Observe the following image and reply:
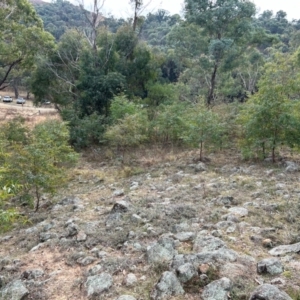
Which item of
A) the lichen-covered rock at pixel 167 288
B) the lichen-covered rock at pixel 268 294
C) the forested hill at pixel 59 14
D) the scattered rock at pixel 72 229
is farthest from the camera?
the forested hill at pixel 59 14

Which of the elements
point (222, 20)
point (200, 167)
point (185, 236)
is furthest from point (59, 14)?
point (185, 236)

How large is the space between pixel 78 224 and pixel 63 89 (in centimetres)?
1271

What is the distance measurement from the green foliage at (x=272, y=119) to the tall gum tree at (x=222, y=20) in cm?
689

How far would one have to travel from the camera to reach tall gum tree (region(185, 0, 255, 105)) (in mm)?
14922

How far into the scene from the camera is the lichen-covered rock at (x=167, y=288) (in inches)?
127

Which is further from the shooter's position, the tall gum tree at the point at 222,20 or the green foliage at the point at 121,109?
the tall gum tree at the point at 222,20

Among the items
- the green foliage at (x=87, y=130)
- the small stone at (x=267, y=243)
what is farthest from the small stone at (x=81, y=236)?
the green foliage at (x=87, y=130)

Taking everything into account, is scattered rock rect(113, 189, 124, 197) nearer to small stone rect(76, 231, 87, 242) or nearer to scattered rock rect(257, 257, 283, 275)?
small stone rect(76, 231, 87, 242)

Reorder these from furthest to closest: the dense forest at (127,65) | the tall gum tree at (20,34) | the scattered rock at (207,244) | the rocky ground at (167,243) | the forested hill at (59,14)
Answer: the forested hill at (59,14), the tall gum tree at (20,34), the dense forest at (127,65), the scattered rock at (207,244), the rocky ground at (167,243)

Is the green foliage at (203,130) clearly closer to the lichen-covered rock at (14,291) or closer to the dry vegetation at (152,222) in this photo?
the dry vegetation at (152,222)

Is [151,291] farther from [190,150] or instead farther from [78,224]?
[190,150]

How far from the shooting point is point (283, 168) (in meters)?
7.87

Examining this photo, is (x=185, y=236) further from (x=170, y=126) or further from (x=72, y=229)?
(x=170, y=126)

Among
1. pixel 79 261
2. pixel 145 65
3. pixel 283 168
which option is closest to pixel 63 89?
pixel 145 65
